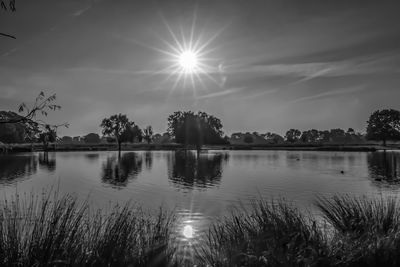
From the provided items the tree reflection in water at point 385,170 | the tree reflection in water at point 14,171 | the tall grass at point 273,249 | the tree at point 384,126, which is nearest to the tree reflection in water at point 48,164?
the tree reflection in water at point 14,171

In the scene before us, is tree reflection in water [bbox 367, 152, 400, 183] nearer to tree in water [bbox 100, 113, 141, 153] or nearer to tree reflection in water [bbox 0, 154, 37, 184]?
tree reflection in water [bbox 0, 154, 37, 184]

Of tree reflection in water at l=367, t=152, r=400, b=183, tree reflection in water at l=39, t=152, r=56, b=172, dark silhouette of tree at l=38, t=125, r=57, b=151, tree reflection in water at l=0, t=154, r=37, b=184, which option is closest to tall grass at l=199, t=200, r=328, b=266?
dark silhouette of tree at l=38, t=125, r=57, b=151

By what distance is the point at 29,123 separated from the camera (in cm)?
528

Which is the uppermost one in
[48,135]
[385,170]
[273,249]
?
[48,135]

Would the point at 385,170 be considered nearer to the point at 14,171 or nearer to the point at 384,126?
the point at 14,171

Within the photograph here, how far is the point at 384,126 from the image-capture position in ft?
582

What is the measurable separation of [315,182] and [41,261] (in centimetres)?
3665

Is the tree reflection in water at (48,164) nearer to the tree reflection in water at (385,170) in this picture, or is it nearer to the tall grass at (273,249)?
the tree reflection in water at (385,170)

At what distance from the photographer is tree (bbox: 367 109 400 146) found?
577ft

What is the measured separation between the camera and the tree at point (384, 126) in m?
176

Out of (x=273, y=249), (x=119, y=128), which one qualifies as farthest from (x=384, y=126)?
(x=273, y=249)

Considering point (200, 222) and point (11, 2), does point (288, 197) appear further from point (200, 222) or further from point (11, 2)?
point (11, 2)

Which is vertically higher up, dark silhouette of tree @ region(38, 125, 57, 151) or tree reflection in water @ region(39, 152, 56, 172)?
dark silhouette of tree @ region(38, 125, 57, 151)

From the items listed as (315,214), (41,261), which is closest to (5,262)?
(41,261)
